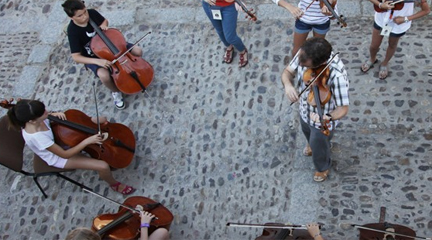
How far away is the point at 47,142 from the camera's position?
3.52m

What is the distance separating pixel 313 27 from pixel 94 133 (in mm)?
2110

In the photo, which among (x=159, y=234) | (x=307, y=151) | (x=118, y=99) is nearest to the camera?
(x=159, y=234)

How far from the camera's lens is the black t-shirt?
4.08 meters

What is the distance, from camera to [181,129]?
4.28 meters

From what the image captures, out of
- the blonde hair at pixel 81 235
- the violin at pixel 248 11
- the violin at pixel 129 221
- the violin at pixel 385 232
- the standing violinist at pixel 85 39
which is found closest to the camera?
the blonde hair at pixel 81 235

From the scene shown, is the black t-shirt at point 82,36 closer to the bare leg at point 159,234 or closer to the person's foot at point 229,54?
the person's foot at point 229,54

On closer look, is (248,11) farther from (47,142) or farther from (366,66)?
(47,142)

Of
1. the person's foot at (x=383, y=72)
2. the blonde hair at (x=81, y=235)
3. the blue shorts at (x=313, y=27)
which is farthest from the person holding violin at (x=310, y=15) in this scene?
the blonde hair at (x=81, y=235)

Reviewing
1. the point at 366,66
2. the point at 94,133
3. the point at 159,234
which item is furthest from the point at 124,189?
the point at 366,66

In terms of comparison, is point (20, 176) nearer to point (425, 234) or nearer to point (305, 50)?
point (305, 50)

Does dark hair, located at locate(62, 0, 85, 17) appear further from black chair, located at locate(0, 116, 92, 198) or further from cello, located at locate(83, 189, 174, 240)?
cello, located at locate(83, 189, 174, 240)

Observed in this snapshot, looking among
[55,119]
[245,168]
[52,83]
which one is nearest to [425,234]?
[245,168]

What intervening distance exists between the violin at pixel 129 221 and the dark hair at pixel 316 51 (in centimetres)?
165

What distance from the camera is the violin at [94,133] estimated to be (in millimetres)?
3643
